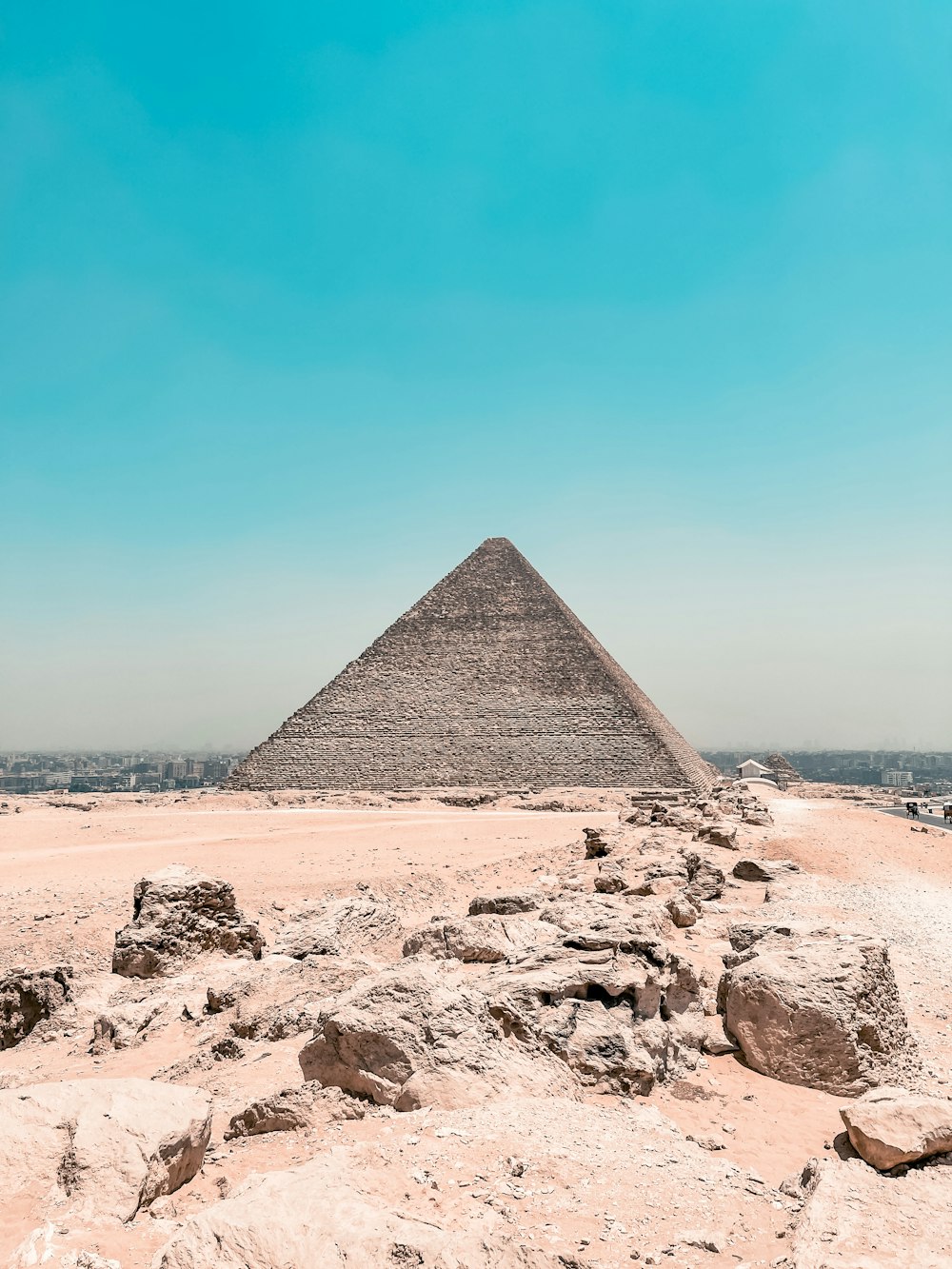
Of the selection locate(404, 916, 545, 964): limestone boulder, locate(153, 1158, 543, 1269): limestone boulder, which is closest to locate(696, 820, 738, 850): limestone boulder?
locate(404, 916, 545, 964): limestone boulder

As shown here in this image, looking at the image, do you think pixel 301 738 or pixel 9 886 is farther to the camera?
pixel 301 738

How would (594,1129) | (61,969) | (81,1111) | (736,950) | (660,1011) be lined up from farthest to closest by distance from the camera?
(61,969) < (736,950) < (660,1011) < (594,1129) < (81,1111)

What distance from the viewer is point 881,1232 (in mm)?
2438

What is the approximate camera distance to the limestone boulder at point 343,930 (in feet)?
21.1

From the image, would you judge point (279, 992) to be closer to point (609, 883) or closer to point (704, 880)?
point (609, 883)

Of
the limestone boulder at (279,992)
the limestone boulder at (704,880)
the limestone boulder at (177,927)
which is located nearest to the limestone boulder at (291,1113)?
the limestone boulder at (279,992)

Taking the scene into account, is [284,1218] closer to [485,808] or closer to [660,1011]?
[660,1011]

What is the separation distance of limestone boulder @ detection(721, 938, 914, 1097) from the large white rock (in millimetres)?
2735

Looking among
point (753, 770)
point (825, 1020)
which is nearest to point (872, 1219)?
point (825, 1020)

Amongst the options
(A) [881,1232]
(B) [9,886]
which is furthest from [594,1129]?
(B) [9,886]

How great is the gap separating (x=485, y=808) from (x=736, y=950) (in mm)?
25379

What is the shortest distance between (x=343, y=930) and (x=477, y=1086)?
3626 mm

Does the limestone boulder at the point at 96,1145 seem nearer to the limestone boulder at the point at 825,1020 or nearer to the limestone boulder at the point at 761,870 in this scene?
the limestone boulder at the point at 825,1020

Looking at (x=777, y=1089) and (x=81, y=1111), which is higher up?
(x=81, y=1111)
